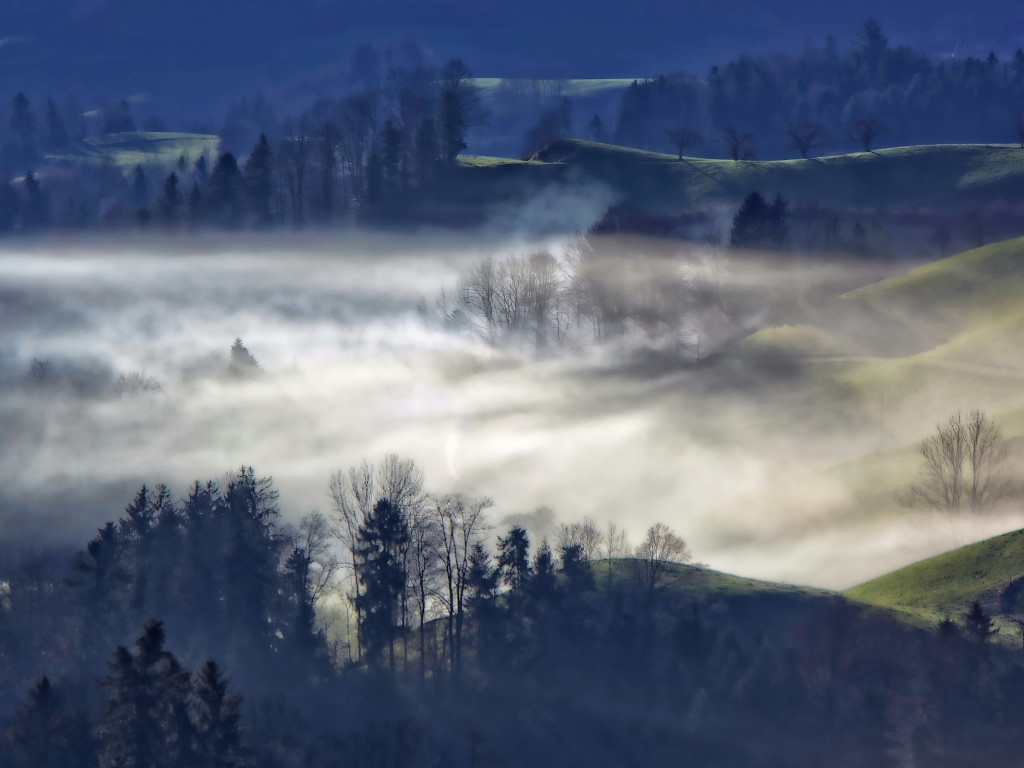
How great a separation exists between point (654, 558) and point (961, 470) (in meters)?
28.5

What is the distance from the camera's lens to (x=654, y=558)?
92.4m

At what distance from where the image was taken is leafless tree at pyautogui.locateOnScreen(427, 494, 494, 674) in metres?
88.2

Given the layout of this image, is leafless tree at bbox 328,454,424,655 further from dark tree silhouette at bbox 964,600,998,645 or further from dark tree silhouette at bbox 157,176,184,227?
dark tree silhouette at bbox 157,176,184,227

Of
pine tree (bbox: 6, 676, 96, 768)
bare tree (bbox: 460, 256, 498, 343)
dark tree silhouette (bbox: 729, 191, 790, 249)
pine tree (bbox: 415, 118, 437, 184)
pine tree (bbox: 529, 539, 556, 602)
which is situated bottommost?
pine tree (bbox: 6, 676, 96, 768)

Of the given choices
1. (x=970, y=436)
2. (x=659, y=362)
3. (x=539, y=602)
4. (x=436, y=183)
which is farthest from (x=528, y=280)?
(x=539, y=602)

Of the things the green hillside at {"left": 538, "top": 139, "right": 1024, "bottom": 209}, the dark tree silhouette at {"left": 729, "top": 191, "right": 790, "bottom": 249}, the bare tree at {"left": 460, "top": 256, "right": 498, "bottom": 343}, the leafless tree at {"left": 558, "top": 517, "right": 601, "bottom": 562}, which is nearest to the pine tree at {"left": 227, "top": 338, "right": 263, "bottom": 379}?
the bare tree at {"left": 460, "top": 256, "right": 498, "bottom": 343}

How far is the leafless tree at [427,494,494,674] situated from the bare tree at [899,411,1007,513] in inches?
1358

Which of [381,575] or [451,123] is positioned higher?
[451,123]

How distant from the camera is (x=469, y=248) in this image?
18062 centimetres

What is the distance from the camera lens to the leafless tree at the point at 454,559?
8825cm

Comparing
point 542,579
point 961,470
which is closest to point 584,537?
point 542,579

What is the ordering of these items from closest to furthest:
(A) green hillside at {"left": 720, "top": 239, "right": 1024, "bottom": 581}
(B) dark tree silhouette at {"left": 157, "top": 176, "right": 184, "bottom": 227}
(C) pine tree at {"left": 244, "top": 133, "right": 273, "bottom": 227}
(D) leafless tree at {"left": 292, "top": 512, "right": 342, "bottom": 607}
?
(D) leafless tree at {"left": 292, "top": 512, "right": 342, "bottom": 607} → (A) green hillside at {"left": 720, "top": 239, "right": 1024, "bottom": 581} → (B) dark tree silhouette at {"left": 157, "top": 176, "right": 184, "bottom": 227} → (C) pine tree at {"left": 244, "top": 133, "right": 273, "bottom": 227}

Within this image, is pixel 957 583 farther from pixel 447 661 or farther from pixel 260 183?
pixel 260 183

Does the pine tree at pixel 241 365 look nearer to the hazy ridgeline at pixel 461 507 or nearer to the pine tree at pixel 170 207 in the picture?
the hazy ridgeline at pixel 461 507
